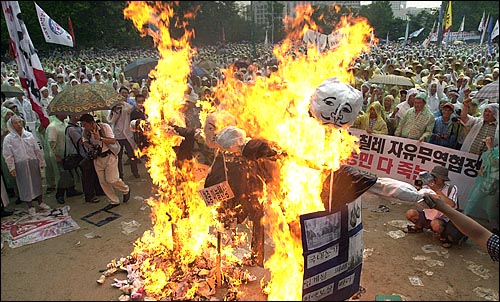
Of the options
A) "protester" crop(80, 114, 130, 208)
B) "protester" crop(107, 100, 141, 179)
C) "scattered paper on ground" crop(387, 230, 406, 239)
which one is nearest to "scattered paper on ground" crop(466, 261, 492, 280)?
"scattered paper on ground" crop(387, 230, 406, 239)

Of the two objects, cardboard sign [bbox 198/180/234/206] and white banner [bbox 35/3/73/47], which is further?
white banner [bbox 35/3/73/47]

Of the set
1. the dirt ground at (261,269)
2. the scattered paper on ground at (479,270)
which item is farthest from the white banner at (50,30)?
the scattered paper on ground at (479,270)

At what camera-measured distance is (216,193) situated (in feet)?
14.6

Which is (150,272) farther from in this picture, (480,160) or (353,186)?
(480,160)

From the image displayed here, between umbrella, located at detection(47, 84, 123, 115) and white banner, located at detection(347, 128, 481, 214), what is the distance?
17.8 feet

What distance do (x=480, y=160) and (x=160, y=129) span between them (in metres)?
6.01

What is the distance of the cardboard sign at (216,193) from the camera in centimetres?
443

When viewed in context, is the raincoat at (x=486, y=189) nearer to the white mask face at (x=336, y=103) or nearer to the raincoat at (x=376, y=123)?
the raincoat at (x=376, y=123)

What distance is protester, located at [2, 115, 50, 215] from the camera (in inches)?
264

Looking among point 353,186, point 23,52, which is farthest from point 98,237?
point 353,186

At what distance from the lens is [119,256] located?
18.9 feet

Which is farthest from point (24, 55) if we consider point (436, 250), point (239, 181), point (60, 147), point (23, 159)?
point (436, 250)

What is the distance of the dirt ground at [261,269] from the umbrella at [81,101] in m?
2.21

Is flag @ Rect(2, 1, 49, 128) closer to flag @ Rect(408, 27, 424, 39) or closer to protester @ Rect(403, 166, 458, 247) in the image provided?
protester @ Rect(403, 166, 458, 247)
